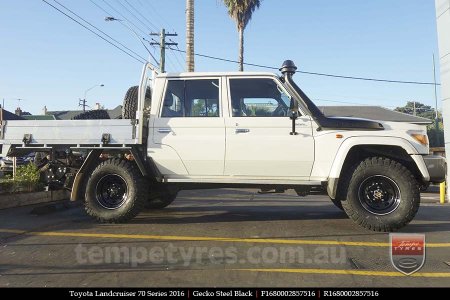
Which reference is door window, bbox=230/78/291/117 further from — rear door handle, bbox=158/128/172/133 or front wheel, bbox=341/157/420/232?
front wheel, bbox=341/157/420/232

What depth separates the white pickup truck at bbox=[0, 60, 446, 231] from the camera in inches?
246

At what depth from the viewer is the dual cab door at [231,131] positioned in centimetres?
646

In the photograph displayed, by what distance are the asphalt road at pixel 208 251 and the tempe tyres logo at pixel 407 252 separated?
10 centimetres

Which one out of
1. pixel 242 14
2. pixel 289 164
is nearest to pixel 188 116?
pixel 289 164

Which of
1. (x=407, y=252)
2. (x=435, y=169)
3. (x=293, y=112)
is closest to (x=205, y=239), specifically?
(x=293, y=112)

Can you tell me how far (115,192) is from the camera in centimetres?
690

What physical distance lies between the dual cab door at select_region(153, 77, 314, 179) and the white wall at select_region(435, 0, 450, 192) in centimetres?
713

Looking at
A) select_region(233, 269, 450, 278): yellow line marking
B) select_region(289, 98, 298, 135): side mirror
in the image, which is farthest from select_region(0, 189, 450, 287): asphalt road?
select_region(289, 98, 298, 135): side mirror

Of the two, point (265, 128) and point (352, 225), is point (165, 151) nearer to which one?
point (265, 128)

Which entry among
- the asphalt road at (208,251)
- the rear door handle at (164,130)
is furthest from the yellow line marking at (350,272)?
the rear door handle at (164,130)

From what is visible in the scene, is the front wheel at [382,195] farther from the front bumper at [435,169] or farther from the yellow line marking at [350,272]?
the yellow line marking at [350,272]

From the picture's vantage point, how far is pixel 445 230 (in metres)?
6.43

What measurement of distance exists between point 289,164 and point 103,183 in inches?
118

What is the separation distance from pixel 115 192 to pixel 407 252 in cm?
438
